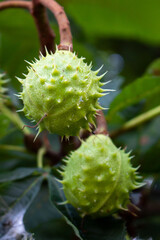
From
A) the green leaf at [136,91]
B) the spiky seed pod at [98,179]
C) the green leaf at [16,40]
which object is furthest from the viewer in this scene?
the green leaf at [16,40]

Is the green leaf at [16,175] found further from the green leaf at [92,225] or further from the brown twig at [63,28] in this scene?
the brown twig at [63,28]

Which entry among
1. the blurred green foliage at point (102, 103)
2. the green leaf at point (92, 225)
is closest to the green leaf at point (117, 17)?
the blurred green foliage at point (102, 103)

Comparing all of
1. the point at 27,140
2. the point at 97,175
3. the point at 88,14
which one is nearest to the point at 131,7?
the point at 88,14

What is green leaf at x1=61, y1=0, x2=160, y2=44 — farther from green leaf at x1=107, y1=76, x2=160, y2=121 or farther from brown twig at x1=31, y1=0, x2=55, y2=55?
brown twig at x1=31, y1=0, x2=55, y2=55

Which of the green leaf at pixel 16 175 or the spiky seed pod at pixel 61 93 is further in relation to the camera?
the green leaf at pixel 16 175

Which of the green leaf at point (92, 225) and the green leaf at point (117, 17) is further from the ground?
the green leaf at point (117, 17)

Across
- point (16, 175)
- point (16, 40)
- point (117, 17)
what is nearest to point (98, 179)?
point (16, 175)

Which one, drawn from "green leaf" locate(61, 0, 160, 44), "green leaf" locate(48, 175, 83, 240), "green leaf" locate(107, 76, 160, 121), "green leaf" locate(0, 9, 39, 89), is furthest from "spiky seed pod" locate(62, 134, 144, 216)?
"green leaf" locate(61, 0, 160, 44)
